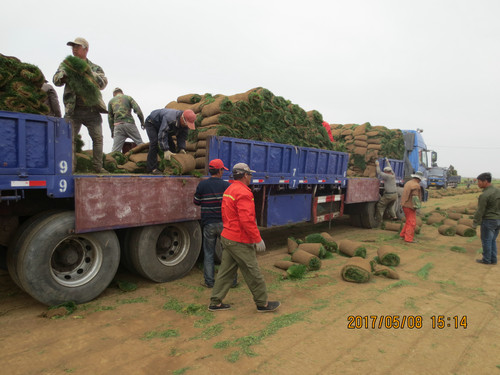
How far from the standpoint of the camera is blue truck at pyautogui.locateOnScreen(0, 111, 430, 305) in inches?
142

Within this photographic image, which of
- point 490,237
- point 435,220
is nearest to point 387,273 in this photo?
point 490,237

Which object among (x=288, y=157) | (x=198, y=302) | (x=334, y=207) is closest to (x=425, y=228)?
(x=334, y=207)

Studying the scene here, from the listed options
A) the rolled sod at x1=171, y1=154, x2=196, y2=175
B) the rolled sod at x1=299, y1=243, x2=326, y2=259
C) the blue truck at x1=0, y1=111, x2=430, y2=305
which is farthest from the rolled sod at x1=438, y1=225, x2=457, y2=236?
the rolled sod at x1=171, y1=154, x2=196, y2=175

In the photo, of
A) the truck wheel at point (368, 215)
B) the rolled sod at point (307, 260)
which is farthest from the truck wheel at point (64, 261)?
the truck wheel at point (368, 215)

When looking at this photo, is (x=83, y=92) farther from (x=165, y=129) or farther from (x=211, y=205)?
(x=211, y=205)

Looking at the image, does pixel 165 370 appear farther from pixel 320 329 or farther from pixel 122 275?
pixel 122 275

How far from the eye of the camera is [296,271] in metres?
5.36

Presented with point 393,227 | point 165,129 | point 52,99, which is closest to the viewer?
point 52,99

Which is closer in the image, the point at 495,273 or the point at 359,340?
the point at 359,340

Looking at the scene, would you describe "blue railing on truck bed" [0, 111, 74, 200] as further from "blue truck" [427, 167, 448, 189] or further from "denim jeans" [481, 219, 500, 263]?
"blue truck" [427, 167, 448, 189]

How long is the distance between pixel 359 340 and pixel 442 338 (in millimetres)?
Result: 900

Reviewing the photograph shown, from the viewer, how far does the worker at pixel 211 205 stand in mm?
4695

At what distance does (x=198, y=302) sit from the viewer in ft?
14.3

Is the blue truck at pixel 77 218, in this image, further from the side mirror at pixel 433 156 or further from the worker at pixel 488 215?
the side mirror at pixel 433 156
